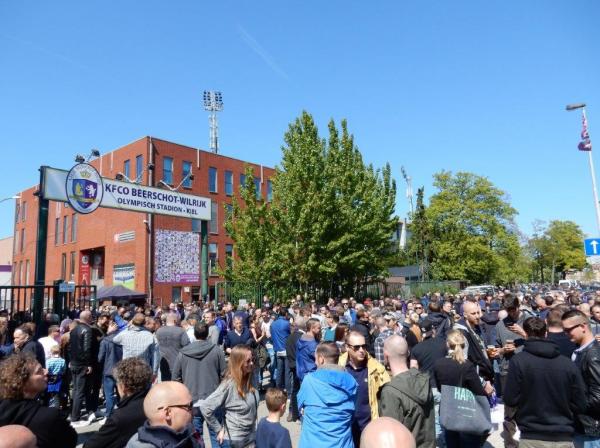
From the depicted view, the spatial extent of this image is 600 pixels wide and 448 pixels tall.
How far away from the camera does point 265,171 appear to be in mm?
44656

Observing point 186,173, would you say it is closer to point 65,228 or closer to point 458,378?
point 65,228

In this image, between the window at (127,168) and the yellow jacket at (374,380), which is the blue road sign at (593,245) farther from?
the window at (127,168)

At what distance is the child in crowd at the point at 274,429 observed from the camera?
3658 millimetres

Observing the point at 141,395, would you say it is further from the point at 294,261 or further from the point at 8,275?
the point at 8,275

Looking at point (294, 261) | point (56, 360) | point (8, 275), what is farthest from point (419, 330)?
point (8, 275)

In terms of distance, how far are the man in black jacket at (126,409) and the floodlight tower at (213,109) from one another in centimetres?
5435

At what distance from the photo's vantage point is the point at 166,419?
2562mm

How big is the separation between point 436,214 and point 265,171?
743 inches

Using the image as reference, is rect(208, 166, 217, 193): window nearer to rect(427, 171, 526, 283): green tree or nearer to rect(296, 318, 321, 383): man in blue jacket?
rect(427, 171, 526, 283): green tree

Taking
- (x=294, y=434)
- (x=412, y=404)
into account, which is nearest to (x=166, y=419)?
(x=412, y=404)

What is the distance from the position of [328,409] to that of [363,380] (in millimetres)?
767

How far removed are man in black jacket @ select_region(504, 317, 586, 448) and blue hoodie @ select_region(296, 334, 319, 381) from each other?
11.8 feet

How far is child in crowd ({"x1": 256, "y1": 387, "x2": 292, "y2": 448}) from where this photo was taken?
3.66 meters

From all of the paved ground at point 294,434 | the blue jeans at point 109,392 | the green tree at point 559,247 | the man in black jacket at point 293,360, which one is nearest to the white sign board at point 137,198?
the blue jeans at point 109,392
